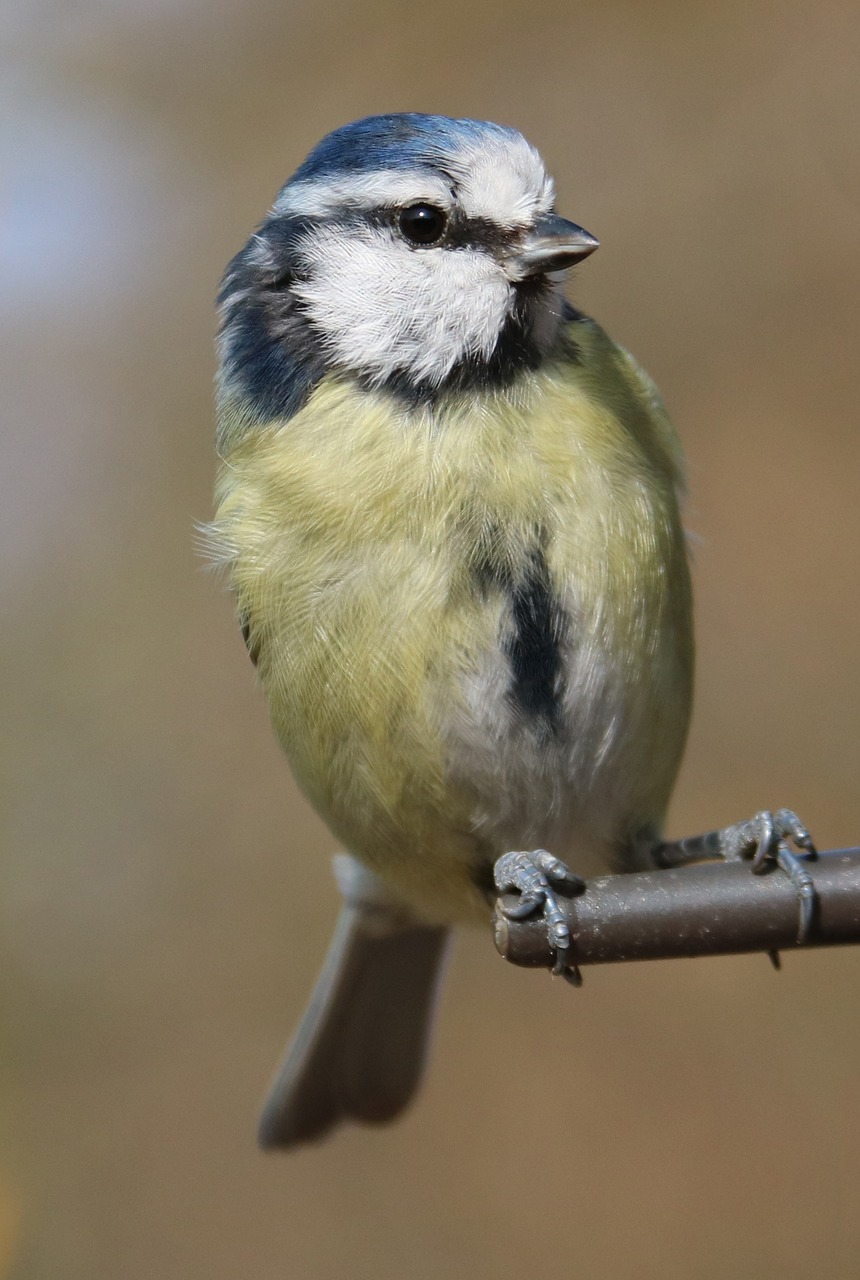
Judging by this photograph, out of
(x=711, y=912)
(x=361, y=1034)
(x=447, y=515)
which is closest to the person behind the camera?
(x=711, y=912)

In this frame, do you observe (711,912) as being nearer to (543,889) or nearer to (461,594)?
(543,889)

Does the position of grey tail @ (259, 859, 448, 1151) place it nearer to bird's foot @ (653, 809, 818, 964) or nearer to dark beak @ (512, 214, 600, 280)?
bird's foot @ (653, 809, 818, 964)

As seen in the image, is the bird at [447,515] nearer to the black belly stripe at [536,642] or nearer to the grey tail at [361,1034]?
the black belly stripe at [536,642]

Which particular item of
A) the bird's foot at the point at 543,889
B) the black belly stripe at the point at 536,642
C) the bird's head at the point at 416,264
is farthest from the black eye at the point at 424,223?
the bird's foot at the point at 543,889

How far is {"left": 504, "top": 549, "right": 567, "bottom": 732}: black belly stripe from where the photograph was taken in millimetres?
749

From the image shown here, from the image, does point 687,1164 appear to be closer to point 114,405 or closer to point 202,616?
point 202,616

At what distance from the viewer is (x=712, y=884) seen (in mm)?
544

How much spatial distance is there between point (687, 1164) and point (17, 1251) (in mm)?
818

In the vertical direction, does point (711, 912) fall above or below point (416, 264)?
below

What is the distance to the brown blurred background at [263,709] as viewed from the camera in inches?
59.2

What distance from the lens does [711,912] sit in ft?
1.76

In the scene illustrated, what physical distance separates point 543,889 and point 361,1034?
0.60 m

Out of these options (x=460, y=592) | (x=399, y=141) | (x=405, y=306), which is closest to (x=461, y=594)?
(x=460, y=592)

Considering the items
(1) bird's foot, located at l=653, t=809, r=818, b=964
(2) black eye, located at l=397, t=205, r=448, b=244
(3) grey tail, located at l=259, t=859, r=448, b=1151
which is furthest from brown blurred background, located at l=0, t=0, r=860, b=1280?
(2) black eye, located at l=397, t=205, r=448, b=244
